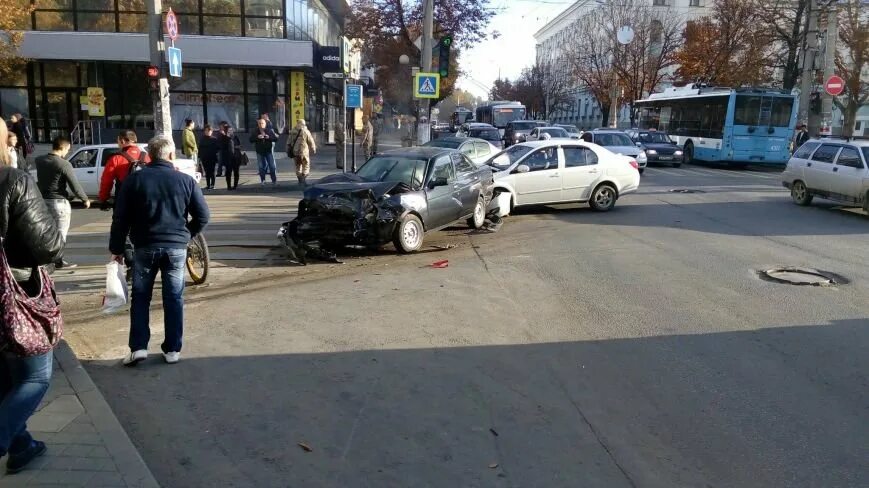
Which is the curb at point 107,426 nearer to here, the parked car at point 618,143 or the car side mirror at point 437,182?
the car side mirror at point 437,182

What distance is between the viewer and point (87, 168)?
51.2 ft

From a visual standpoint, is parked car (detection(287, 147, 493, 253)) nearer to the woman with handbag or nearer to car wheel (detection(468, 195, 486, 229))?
car wheel (detection(468, 195, 486, 229))

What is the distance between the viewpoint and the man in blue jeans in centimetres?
516

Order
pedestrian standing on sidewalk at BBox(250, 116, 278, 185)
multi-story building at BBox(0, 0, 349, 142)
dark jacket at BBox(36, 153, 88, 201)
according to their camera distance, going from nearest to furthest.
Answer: dark jacket at BBox(36, 153, 88, 201) → pedestrian standing on sidewalk at BBox(250, 116, 278, 185) → multi-story building at BBox(0, 0, 349, 142)

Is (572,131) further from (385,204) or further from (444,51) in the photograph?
(385,204)

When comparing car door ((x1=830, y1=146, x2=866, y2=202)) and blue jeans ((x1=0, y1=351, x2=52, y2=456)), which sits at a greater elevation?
car door ((x1=830, y1=146, x2=866, y2=202))

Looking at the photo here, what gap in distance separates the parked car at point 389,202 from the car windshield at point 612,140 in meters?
13.0

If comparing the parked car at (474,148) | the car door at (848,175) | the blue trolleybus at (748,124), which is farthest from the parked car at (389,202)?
the blue trolleybus at (748,124)

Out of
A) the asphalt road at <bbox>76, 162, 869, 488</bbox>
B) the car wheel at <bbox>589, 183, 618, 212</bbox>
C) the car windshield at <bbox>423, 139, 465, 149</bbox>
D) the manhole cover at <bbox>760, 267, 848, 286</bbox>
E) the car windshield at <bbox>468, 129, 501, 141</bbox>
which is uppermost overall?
the car windshield at <bbox>468, 129, 501, 141</bbox>

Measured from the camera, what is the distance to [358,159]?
29.1 m

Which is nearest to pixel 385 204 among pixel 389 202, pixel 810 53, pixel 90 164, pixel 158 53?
pixel 389 202

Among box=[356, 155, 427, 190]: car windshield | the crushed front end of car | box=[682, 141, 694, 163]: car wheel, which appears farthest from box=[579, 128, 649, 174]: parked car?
the crushed front end of car

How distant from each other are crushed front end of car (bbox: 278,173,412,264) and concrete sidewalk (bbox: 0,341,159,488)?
531cm

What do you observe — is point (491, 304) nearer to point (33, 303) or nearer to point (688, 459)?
point (688, 459)
